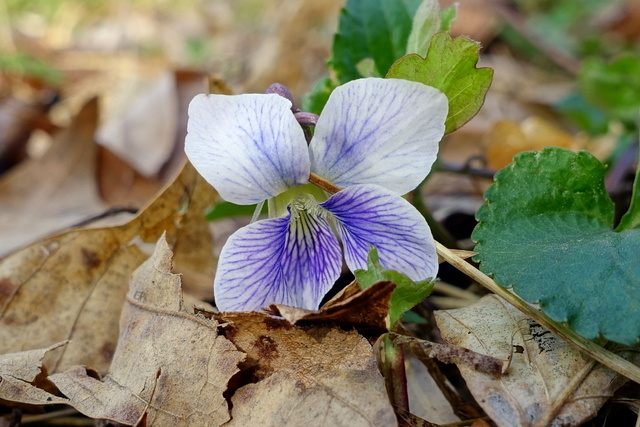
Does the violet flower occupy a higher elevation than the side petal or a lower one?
higher

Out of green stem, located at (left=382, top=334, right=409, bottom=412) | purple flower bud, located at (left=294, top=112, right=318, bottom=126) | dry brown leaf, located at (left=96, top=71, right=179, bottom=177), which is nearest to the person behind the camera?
green stem, located at (left=382, top=334, right=409, bottom=412)

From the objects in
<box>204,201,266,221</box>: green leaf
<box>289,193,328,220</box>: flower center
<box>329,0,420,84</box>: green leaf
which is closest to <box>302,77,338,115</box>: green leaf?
<box>329,0,420,84</box>: green leaf

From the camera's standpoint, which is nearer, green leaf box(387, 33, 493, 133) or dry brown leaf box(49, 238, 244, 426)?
dry brown leaf box(49, 238, 244, 426)

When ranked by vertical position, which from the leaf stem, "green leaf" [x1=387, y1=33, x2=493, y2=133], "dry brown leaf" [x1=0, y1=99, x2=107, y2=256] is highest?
"green leaf" [x1=387, y1=33, x2=493, y2=133]

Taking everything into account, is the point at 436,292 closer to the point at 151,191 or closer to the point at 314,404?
the point at 314,404

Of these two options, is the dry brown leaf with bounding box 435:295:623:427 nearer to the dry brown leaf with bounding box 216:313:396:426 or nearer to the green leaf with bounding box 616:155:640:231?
the dry brown leaf with bounding box 216:313:396:426

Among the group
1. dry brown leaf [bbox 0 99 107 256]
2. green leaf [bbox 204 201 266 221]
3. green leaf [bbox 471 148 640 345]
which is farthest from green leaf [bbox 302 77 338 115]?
dry brown leaf [bbox 0 99 107 256]

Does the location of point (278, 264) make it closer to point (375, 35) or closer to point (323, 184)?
point (323, 184)

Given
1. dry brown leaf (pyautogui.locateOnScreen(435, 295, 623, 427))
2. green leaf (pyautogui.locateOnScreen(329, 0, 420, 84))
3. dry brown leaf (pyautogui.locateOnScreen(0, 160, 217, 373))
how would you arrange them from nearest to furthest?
dry brown leaf (pyautogui.locateOnScreen(435, 295, 623, 427)) → dry brown leaf (pyautogui.locateOnScreen(0, 160, 217, 373)) → green leaf (pyautogui.locateOnScreen(329, 0, 420, 84))
